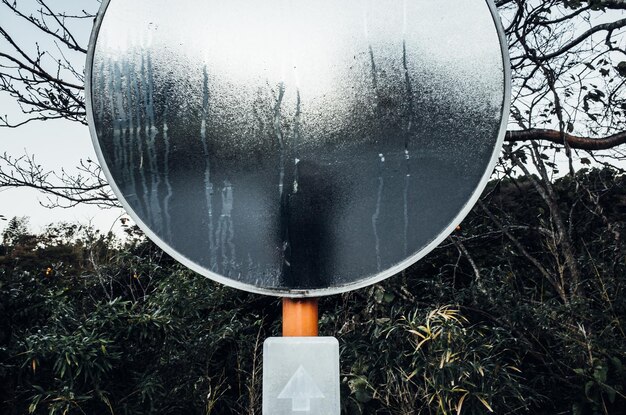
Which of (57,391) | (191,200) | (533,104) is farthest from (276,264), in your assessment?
(533,104)

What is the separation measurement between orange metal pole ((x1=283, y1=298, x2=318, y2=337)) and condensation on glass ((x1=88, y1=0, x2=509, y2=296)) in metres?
0.02

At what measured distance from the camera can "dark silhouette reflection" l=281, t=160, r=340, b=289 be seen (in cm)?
78

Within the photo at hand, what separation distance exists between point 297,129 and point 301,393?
0.36 meters

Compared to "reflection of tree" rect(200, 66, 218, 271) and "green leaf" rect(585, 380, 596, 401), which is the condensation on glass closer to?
"reflection of tree" rect(200, 66, 218, 271)

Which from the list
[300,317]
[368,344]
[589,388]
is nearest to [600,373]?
[589,388]

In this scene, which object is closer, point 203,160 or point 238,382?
point 203,160

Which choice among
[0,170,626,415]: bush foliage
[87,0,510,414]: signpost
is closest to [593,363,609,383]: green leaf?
[0,170,626,415]: bush foliage

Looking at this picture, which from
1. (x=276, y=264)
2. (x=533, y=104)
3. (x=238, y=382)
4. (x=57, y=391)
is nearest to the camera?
(x=276, y=264)

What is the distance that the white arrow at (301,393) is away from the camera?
685mm

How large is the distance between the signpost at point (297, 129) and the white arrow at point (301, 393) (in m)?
0.09

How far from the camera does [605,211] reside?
486 cm

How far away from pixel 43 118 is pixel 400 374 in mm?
3050

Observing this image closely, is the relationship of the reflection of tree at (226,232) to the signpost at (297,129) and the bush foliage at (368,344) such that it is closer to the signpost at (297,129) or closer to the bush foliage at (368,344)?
the signpost at (297,129)

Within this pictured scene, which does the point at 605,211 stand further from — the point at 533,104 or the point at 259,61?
the point at 259,61
